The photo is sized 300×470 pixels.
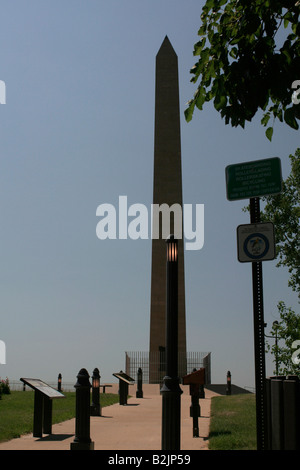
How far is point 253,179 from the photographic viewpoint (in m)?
7.27

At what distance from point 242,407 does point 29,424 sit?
6.85m

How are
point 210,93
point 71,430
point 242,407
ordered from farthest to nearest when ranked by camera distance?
point 242,407
point 71,430
point 210,93

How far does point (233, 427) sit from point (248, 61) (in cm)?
769

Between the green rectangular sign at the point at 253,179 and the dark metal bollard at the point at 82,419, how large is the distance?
11.8 ft

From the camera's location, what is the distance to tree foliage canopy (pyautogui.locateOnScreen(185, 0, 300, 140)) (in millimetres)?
7156

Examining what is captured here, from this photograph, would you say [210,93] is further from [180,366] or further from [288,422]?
[180,366]

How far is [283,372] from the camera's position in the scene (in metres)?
27.0

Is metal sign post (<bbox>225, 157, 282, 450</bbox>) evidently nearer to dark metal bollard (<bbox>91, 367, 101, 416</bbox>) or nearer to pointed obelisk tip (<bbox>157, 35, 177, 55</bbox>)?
dark metal bollard (<bbox>91, 367, 101, 416</bbox>)

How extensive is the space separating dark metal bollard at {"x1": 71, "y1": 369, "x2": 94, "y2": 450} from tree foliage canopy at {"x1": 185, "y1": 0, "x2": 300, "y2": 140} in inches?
166

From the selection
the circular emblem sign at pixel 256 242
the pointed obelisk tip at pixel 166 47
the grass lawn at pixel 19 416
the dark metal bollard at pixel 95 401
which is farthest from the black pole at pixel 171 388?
the pointed obelisk tip at pixel 166 47

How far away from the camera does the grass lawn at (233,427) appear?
938 centimetres

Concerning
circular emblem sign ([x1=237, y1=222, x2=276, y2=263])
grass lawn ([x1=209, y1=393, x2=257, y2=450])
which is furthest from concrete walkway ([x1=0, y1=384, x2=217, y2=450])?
circular emblem sign ([x1=237, y1=222, x2=276, y2=263])
